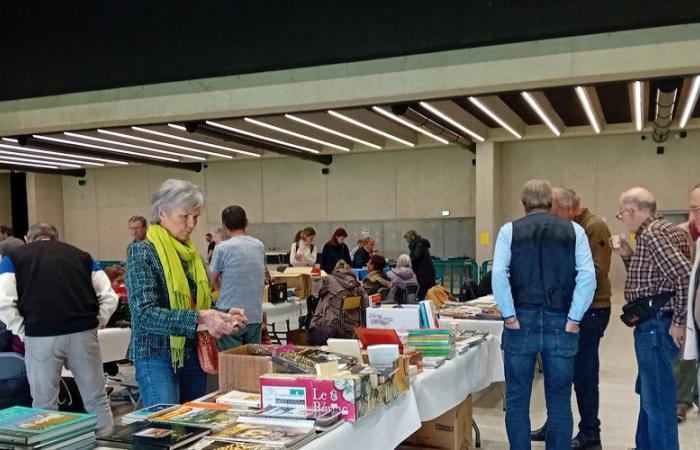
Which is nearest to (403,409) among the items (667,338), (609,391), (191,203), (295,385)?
(295,385)

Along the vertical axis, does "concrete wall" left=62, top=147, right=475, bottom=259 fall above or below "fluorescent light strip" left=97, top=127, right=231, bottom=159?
below

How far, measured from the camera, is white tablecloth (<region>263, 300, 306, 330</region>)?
5445 millimetres

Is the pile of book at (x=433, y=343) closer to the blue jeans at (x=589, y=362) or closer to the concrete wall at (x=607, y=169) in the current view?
the blue jeans at (x=589, y=362)

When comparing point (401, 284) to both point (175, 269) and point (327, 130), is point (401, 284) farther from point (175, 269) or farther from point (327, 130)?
point (327, 130)

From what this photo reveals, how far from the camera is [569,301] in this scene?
2.91 m

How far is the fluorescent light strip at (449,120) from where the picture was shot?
8.33 metres

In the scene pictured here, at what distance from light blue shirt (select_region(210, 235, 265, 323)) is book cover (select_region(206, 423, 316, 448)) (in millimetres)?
2123

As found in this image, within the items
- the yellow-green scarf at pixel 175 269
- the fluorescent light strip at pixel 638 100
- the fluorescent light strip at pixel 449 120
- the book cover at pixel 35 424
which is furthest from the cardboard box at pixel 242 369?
the fluorescent light strip at pixel 449 120

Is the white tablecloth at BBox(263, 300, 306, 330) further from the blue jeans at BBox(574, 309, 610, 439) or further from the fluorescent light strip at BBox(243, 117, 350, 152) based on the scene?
the fluorescent light strip at BBox(243, 117, 350, 152)

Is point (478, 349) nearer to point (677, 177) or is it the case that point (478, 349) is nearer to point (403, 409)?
point (403, 409)

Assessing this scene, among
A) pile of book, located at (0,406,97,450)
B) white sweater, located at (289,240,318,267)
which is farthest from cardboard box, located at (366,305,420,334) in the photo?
white sweater, located at (289,240,318,267)

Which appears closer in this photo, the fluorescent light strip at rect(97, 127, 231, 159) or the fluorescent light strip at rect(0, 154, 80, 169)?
the fluorescent light strip at rect(97, 127, 231, 159)

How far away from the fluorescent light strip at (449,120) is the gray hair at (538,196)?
5.02 metres

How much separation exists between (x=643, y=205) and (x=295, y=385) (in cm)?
211
